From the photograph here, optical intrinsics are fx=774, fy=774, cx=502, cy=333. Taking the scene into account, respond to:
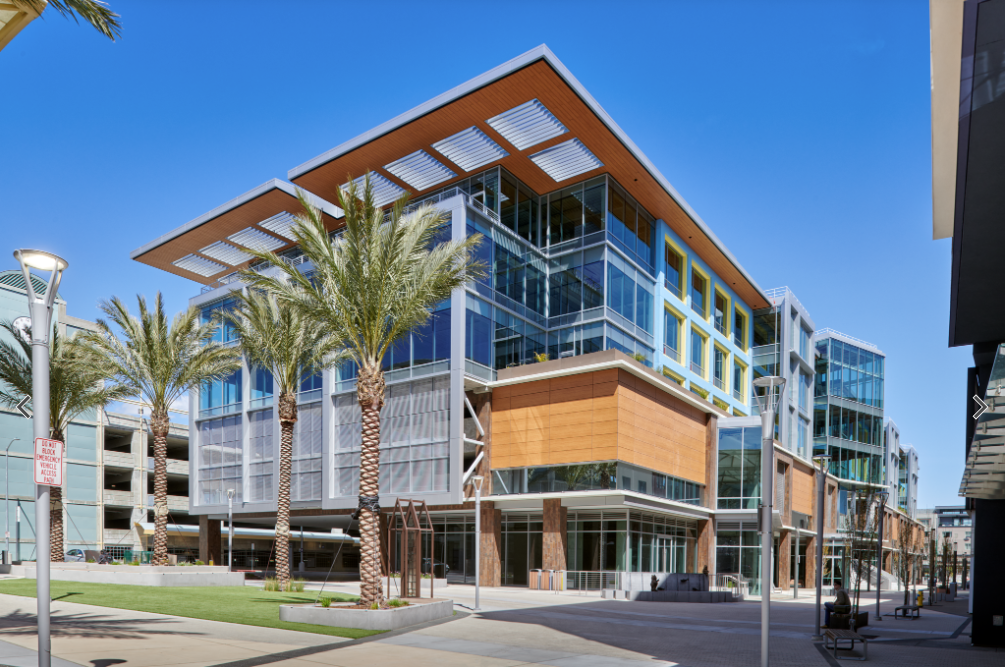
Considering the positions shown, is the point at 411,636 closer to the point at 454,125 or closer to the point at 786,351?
the point at 454,125

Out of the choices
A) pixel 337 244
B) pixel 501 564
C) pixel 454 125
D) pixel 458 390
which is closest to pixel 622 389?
pixel 458 390

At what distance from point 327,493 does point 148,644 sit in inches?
1116

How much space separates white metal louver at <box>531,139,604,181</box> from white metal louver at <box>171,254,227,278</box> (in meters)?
26.5

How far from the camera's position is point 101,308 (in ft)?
113

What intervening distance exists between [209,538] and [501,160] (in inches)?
1243

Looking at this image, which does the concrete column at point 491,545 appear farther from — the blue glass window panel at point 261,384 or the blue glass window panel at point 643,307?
the blue glass window panel at point 261,384

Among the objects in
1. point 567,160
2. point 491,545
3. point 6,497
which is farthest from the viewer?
point 6,497

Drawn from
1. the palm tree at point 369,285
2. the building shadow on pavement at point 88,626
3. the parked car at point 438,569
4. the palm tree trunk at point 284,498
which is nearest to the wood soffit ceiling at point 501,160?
the palm tree at point 369,285

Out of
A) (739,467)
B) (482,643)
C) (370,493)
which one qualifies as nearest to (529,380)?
(739,467)

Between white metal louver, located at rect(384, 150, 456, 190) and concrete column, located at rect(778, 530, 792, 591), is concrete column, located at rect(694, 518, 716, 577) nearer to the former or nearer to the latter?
concrete column, located at rect(778, 530, 792, 591)

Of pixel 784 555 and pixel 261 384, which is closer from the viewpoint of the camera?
pixel 261 384

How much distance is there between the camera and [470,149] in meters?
39.5

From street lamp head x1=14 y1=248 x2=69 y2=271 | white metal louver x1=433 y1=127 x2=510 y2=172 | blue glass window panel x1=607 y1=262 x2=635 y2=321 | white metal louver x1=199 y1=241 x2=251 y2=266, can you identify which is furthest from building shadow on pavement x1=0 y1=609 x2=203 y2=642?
white metal louver x1=199 y1=241 x2=251 y2=266

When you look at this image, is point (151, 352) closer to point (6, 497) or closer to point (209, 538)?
point (209, 538)
